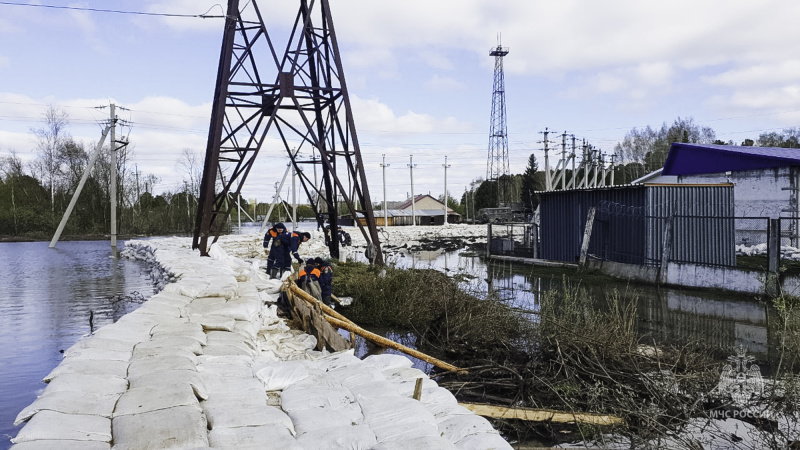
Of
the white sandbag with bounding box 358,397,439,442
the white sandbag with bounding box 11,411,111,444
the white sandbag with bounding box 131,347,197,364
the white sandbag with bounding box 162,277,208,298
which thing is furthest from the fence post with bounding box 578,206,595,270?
the white sandbag with bounding box 11,411,111,444

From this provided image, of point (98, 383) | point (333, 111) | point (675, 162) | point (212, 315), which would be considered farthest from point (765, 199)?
point (98, 383)

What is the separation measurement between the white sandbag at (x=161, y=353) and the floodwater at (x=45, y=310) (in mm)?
975

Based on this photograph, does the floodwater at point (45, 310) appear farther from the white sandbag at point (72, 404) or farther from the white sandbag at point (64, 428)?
the white sandbag at point (64, 428)

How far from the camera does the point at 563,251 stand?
1759 cm

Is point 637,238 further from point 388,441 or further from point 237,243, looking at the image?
point 237,243

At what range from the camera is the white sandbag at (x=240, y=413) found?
3.51 meters

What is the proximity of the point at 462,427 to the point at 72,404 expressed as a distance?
93.2 inches

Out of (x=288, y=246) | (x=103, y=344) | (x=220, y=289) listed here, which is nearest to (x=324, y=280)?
(x=220, y=289)

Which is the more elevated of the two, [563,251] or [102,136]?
[102,136]

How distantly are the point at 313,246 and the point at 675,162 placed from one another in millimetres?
15478

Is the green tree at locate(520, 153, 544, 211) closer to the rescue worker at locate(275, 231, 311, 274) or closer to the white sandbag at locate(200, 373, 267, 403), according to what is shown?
the rescue worker at locate(275, 231, 311, 274)

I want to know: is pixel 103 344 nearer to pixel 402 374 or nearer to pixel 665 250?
pixel 402 374

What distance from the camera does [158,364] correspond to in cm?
438

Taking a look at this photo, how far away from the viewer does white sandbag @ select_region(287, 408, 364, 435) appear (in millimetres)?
3641
